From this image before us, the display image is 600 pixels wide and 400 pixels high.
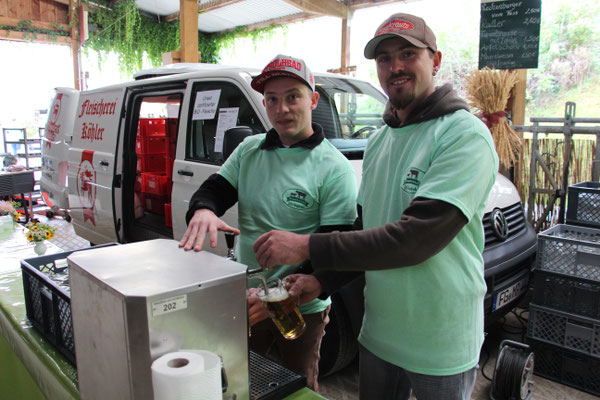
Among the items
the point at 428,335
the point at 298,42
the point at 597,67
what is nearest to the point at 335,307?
the point at 428,335

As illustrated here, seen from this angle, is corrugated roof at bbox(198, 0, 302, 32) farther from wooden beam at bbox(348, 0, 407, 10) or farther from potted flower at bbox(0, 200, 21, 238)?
potted flower at bbox(0, 200, 21, 238)

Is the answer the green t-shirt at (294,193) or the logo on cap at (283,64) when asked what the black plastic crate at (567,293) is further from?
the logo on cap at (283,64)

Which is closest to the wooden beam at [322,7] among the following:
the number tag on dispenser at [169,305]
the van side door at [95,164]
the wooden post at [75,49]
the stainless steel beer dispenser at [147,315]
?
the van side door at [95,164]

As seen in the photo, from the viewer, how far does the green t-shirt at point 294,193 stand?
169 cm

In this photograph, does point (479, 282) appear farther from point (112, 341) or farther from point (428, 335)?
point (112, 341)

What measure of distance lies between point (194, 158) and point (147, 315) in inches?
109

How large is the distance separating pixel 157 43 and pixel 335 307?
36.8 feet

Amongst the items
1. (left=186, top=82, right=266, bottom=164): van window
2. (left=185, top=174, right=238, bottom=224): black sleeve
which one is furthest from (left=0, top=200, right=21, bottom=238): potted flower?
(left=185, top=174, right=238, bottom=224): black sleeve

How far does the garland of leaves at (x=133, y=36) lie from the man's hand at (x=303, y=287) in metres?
9.95

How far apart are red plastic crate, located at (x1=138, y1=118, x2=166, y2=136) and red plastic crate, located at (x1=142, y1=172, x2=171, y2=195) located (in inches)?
20.1

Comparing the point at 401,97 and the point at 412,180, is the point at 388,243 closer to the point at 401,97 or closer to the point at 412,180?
the point at 412,180

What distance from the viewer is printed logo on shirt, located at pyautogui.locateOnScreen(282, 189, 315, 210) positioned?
170 centimetres

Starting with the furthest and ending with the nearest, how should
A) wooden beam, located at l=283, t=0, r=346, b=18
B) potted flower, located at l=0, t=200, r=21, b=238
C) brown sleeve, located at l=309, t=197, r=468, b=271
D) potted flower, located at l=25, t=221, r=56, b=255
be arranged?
wooden beam, located at l=283, t=0, r=346, b=18 → potted flower, located at l=0, t=200, r=21, b=238 → potted flower, located at l=25, t=221, r=56, b=255 → brown sleeve, located at l=309, t=197, r=468, b=271

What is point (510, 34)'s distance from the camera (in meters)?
4.43
